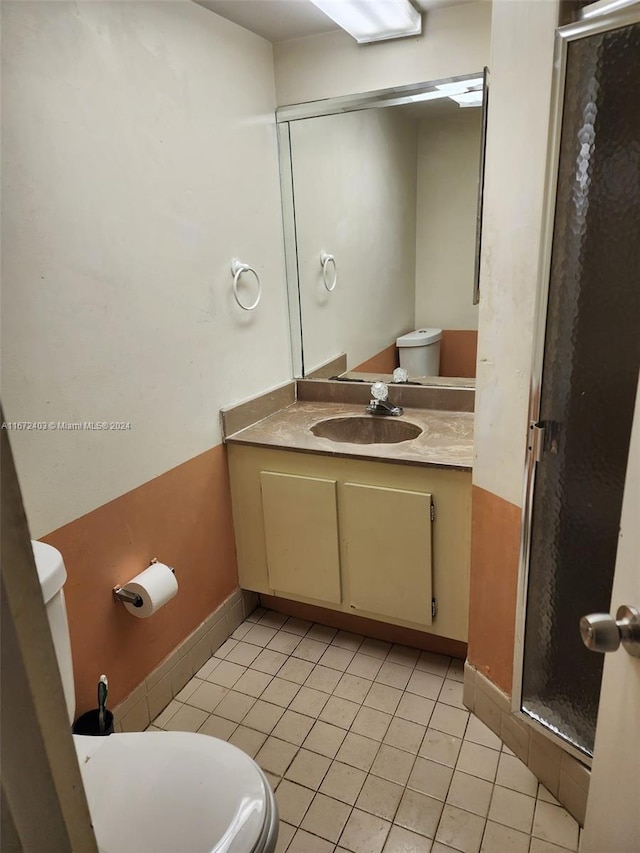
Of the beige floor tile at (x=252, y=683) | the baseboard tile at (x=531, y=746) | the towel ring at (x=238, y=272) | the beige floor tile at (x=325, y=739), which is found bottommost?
the beige floor tile at (x=325, y=739)

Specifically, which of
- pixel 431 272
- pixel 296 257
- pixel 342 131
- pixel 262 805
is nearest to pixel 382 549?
pixel 262 805

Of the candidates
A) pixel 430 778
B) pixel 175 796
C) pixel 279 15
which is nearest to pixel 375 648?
pixel 430 778

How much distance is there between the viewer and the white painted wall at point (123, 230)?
122cm

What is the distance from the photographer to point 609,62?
99cm

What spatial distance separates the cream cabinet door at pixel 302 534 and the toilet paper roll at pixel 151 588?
0.47m

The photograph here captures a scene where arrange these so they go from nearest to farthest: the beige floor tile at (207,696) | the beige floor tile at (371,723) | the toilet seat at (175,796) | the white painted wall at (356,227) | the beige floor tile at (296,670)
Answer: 1. the toilet seat at (175,796)
2. the beige floor tile at (371,723)
3. the beige floor tile at (207,696)
4. the beige floor tile at (296,670)
5. the white painted wall at (356,227)

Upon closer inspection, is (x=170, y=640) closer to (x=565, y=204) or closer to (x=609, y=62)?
(x=565, y=204)

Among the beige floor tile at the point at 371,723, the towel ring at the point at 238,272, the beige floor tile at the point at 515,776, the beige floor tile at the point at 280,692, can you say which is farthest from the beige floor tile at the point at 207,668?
the towel ring at the point at 238,272

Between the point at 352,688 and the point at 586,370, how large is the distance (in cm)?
133

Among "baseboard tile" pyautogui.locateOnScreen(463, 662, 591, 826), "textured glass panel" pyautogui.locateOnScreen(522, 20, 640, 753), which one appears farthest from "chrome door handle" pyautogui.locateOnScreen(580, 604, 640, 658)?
"baseboard tile" pyautogui.locateOnScreen(463, 662, 591, 826)

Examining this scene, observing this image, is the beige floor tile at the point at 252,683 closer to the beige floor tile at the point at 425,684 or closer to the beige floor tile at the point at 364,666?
the beige floor tile at the point at 364,666

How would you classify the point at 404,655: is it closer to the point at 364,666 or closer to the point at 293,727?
the point at 364,666

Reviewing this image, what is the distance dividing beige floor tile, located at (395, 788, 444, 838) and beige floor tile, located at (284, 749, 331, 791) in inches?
9.3

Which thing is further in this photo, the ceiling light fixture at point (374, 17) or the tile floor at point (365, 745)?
the ceiling light fixture at point (374, 17)
